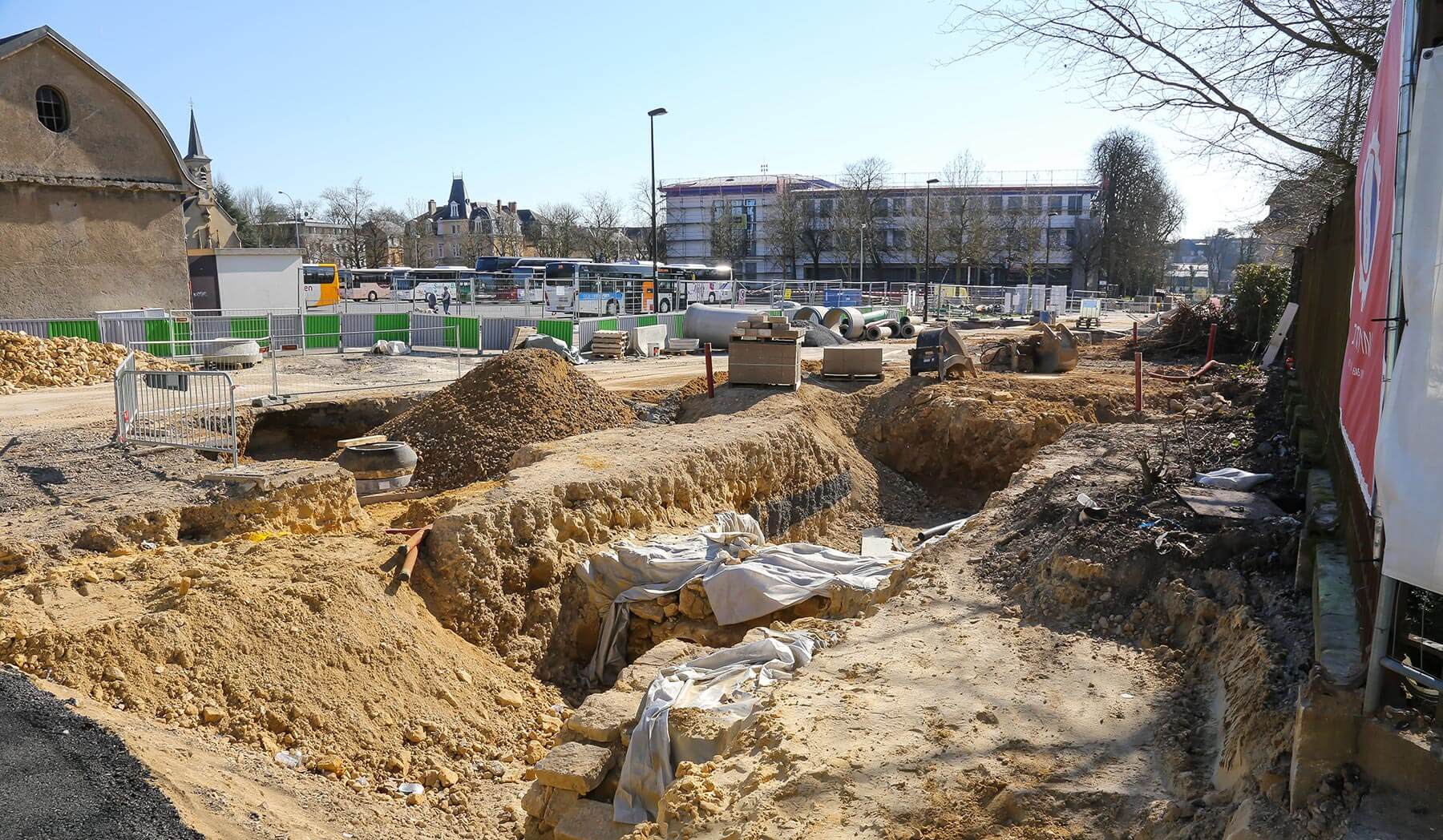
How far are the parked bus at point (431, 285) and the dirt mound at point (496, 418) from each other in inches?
704

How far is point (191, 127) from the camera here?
77500 millimetres

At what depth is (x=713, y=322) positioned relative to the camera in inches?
1211

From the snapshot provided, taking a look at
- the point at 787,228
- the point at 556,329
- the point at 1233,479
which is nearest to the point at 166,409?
the point at 1233,479

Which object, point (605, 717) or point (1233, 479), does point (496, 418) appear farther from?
point (1233, 479)

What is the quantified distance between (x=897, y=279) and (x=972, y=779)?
274ft

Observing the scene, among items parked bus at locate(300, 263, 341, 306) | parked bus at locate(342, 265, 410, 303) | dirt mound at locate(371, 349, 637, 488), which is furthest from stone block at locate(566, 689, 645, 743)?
parked bus at locate(342, 265, 410, 303)

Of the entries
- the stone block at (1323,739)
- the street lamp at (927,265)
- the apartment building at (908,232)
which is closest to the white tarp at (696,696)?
the stone block at (1323,739)

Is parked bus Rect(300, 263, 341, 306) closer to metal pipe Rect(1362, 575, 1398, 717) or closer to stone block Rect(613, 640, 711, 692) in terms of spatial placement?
stone block Rect(613, 640, 711, 692)

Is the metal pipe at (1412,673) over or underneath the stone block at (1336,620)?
over

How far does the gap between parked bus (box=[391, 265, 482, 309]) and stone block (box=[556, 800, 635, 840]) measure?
94.7ft

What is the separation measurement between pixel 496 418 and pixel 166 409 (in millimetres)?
4711

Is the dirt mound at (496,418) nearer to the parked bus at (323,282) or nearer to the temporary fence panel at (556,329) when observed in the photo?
the temporary fence panel at (556,329)

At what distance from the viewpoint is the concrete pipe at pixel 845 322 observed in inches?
1289

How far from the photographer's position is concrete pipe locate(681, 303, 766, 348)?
30359 millimetres
